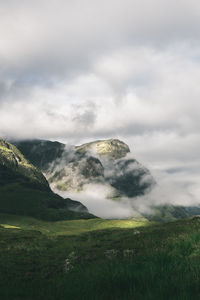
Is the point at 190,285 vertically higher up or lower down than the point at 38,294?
higher up

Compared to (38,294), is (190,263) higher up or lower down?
higher up

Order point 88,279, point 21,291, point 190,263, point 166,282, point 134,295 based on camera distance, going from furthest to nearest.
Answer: point 190,263, point 88,279, point 21,291, point 166,282, point 134,295

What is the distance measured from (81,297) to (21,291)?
211 centimetres

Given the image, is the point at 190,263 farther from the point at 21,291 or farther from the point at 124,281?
the point at 21,291

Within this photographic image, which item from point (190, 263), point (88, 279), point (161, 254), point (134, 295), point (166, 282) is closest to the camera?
point (134, 295)

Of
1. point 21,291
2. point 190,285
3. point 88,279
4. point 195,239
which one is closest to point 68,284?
point 88,279

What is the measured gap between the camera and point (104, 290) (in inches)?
306

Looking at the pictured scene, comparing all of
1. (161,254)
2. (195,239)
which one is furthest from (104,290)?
(195,239)

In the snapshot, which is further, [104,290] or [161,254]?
[161,254]

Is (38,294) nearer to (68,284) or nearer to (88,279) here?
(68,284)

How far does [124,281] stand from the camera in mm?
8445

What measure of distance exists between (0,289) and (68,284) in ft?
6.67

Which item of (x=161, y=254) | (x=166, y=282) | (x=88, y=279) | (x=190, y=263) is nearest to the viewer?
(x=166, y=282)

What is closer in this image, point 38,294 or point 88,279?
point 38,294
